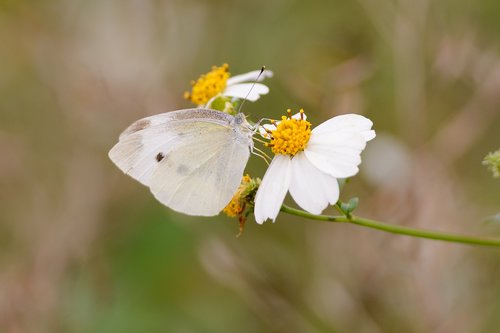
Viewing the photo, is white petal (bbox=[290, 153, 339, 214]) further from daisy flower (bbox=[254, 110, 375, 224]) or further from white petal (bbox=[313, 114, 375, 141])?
white petal (bbox=[313, 114, 375, 141])

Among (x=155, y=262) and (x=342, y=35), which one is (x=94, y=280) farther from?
(x=342, y=35)

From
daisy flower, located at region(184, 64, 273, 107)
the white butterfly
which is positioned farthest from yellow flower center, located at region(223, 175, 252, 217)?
daisy flower, located at region(184, 64, 273, 107)

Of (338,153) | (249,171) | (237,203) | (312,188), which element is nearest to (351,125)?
(338,153)

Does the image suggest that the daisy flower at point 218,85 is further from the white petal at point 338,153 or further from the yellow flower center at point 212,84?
the white petal at point 338,153

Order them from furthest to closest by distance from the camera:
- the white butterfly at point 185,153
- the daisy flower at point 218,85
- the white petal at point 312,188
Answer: the daisy flower at point 218,85, the white butterfly at point 185,153, the white petal at point 312,188

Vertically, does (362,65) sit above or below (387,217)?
above

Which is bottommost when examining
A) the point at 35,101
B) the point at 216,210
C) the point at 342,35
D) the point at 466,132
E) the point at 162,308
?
the point at 216,210

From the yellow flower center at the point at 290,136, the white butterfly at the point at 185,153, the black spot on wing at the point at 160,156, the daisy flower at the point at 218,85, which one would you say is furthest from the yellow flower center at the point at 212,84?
the yellow flower center at the point at 290,136

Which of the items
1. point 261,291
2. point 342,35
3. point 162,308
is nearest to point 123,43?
point 342,35
